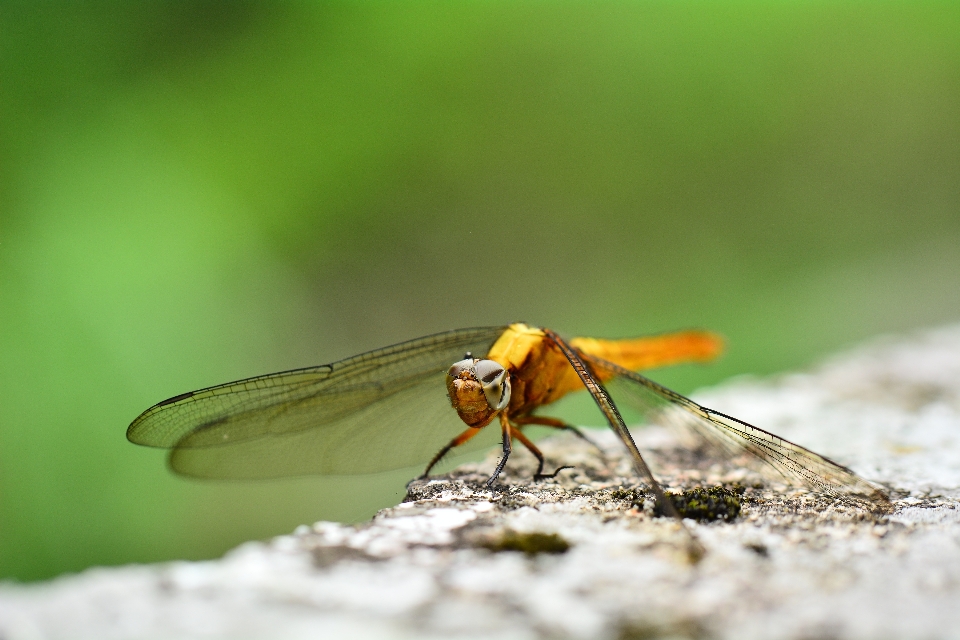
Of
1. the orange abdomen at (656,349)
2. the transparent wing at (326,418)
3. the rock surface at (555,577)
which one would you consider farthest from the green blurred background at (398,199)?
the rock surface at (555,577)

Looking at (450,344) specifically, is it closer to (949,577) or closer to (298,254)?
(949,577)

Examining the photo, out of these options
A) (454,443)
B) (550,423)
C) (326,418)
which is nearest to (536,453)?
(550,423)

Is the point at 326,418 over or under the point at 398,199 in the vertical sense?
under

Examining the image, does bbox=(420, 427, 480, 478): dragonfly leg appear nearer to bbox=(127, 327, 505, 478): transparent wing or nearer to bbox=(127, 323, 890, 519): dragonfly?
bbox=(127, 323, 890, 519): dragonfly

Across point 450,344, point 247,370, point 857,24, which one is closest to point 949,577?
point 450,344

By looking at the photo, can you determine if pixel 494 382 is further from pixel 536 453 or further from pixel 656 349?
pixel 656 349

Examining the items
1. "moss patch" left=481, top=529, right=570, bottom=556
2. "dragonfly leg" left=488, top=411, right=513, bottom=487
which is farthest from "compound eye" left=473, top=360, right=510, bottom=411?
"moss patch" left=481, top=529, right=570, bottom=556
